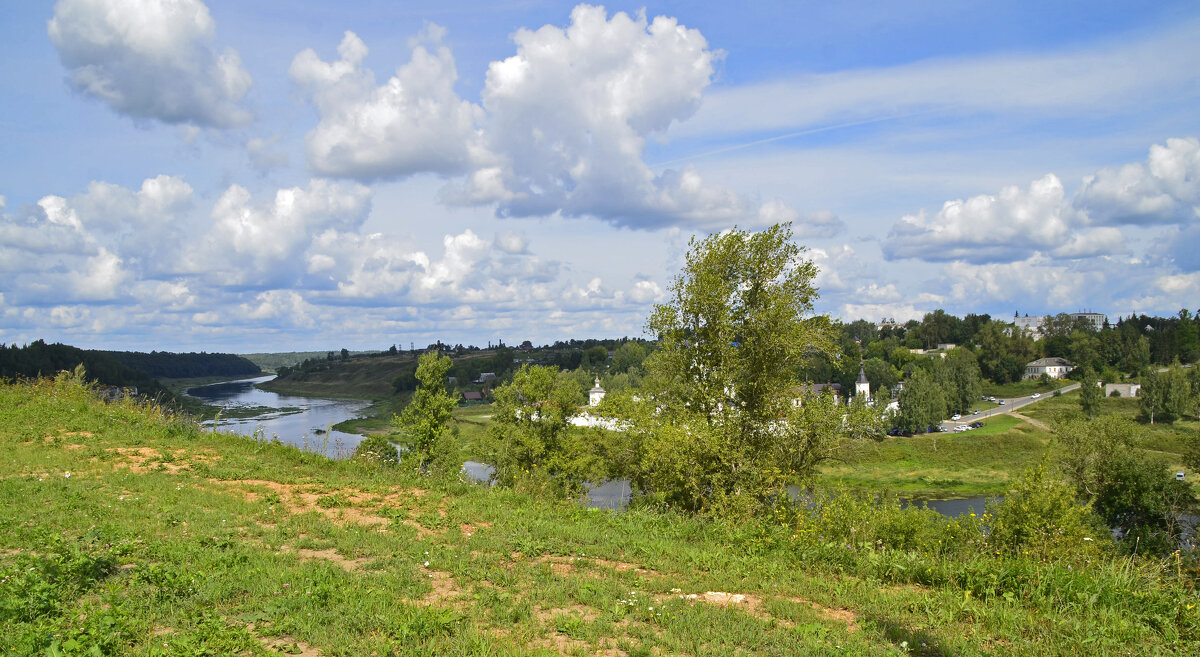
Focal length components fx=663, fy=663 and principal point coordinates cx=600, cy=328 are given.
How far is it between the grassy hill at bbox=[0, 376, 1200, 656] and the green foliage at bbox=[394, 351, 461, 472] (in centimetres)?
2013

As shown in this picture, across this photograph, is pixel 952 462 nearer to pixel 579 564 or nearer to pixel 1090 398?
pixel 1090 398

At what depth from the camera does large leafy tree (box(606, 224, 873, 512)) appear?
1273 centimetres

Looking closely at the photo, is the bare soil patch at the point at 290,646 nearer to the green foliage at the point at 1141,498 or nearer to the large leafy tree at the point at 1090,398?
the green foliage at the point at 1141,498

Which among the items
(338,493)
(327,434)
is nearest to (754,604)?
(338,493)

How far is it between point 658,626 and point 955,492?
175 ft

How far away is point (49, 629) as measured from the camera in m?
4.32

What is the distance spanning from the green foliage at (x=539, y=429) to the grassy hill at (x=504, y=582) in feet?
57.5

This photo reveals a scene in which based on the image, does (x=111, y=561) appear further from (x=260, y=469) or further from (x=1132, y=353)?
(x=1132, y=353)

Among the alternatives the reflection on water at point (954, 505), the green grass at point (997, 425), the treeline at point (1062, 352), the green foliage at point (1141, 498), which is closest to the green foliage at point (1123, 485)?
the green foliage at point (1141, 498)

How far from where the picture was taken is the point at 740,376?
13547mm

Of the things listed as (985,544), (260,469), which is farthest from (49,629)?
(985,544)

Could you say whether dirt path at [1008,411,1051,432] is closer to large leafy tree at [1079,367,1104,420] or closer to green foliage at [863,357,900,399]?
large leafy tree at [1079,367,1104,420]

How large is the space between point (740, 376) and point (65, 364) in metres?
91.6

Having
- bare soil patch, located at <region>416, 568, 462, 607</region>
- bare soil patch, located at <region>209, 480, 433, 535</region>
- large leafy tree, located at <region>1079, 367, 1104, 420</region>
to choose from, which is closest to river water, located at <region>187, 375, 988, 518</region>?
bare soil patch, located at <region>209, 480, 433, 535</region>
